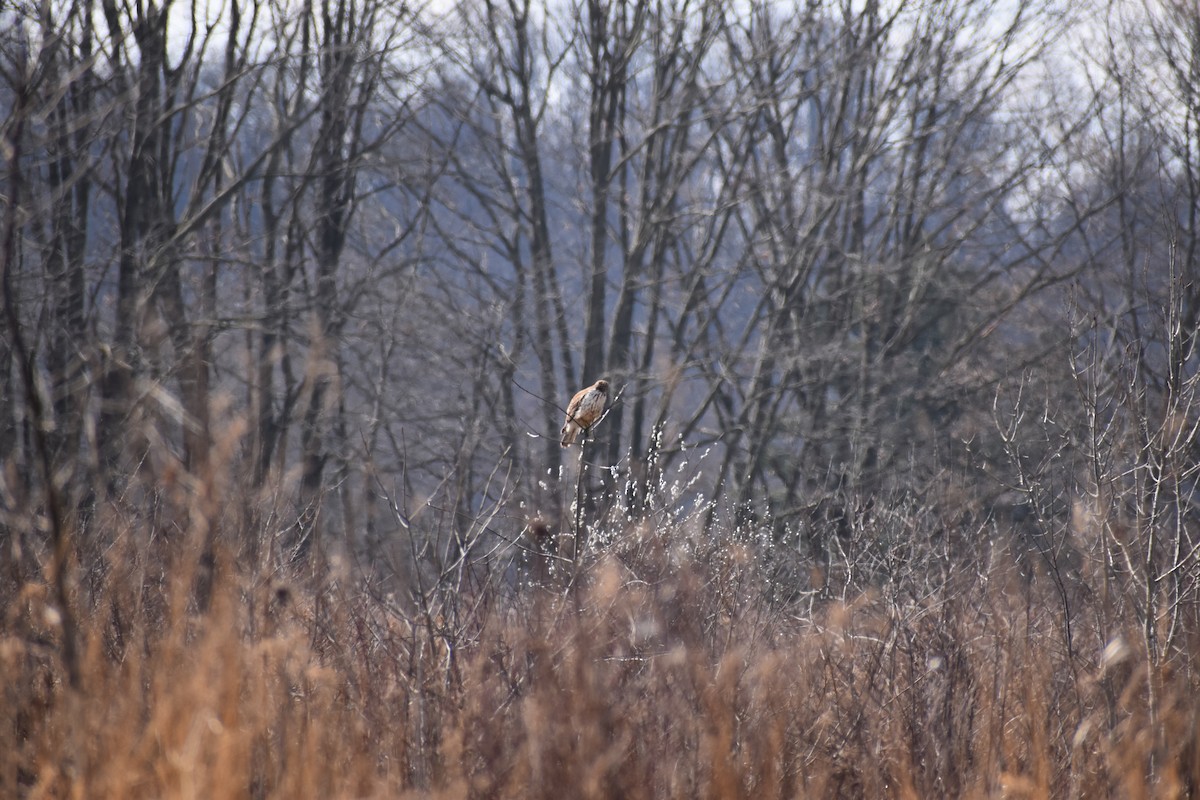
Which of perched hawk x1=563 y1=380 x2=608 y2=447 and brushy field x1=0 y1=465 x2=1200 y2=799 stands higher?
perched hawk x1=563 y1=380 x2=608 y2=447

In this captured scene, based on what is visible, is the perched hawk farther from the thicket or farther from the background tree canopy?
the background tree canopy

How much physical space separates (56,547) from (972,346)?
15.7m

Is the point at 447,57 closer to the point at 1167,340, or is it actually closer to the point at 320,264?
the point at 320,264

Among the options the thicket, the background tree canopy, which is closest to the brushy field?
the thicket

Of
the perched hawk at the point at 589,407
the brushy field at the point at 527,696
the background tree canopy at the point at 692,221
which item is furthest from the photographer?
the background tree canopy at the point at 692,221

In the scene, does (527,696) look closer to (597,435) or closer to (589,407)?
(589,407)

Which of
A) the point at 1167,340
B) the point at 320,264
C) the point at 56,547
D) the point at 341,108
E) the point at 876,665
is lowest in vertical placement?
the point at 876,665

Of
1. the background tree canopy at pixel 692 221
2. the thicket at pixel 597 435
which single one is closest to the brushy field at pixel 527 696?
the thicket at pixel 597 435

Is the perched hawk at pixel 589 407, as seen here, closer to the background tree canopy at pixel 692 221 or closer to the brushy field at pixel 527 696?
the brushy field at pixel 527 696

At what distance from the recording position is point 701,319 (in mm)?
17078

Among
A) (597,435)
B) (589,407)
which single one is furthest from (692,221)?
(589,407)

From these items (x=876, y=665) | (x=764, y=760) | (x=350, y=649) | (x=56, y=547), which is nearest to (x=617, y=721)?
(x=764, y=760)

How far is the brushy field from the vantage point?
3168 mm

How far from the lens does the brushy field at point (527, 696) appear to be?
317 centimetres
